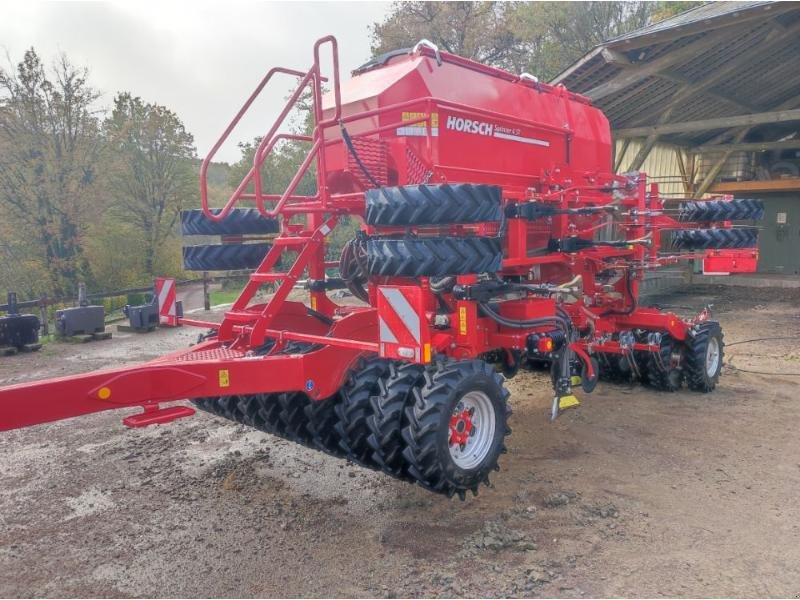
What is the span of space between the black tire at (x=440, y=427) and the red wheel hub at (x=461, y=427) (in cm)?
10

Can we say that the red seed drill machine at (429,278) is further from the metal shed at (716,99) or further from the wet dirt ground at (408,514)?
the metal shed at (716,99)

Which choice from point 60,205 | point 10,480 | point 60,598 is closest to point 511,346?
point 60,598

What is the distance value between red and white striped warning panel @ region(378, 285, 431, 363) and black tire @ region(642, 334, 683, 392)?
3.70 meters

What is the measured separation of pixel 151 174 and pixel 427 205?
24.4m

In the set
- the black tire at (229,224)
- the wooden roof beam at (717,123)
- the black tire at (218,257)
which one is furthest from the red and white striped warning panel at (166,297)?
the wooden roof beam at (717,123)

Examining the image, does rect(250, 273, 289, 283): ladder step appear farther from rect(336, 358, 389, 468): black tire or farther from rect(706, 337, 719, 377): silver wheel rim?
rect(706, 337, 719, 377): silver wheel rim

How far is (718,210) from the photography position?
256 inches

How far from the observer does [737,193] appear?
615 inches

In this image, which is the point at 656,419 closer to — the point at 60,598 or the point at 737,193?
the point at 60,598

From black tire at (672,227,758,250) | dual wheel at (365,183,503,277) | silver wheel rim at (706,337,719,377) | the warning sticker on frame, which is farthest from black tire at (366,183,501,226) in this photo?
silver wheel rim at (706,337,719,377)

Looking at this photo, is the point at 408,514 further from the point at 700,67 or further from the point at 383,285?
the point at 700,67

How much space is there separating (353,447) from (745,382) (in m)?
5.10

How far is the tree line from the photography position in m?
19.4

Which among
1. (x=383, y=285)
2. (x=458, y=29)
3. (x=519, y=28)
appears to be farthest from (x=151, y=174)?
(x=383, y=285)
